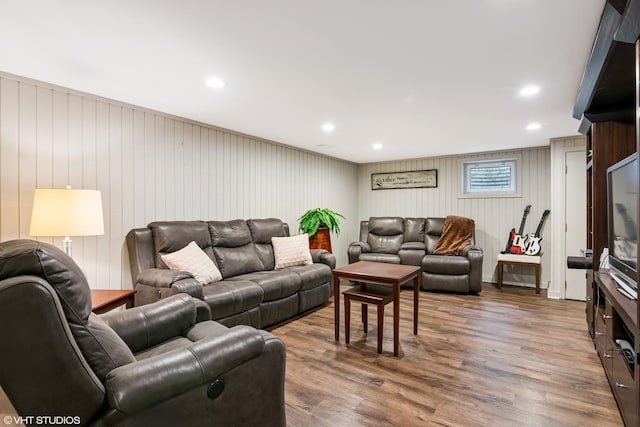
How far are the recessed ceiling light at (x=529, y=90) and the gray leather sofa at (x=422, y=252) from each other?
2.54m

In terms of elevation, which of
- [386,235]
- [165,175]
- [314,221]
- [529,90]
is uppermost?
[529,90]

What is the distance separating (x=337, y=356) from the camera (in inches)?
105

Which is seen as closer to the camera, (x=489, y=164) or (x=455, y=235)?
(x=455, y=235)

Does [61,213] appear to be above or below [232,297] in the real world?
above

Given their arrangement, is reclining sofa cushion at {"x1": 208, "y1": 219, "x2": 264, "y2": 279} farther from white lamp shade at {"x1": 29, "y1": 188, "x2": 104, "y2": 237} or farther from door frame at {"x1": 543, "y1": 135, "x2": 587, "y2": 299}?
door frame at {"x1": 543, "y1": 135, "x2": 587, "y2": 299}

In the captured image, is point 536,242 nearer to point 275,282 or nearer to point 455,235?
point 455,235

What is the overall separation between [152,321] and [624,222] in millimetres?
2978

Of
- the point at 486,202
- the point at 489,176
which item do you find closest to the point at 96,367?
the point at 486,202

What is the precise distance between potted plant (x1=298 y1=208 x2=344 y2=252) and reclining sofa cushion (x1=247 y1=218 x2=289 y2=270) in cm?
72

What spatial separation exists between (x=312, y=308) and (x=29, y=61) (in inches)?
136

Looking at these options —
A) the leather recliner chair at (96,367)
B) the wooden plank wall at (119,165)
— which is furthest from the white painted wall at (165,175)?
the leather recliner chair at (96,367)

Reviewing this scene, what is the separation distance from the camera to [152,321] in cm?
177

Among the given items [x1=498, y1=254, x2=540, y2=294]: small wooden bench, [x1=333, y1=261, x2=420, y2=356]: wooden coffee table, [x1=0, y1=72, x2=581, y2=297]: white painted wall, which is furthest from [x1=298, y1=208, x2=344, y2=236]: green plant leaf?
[x1=498, y1=254, x2=540, y2=294]: small wooden bench

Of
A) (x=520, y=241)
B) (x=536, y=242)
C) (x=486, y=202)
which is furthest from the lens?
(x=486, y=202)
